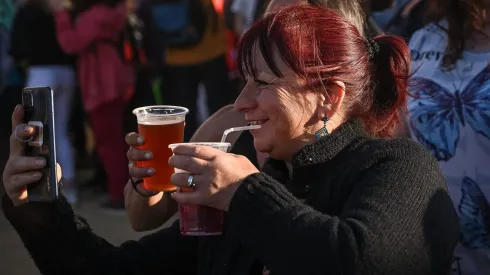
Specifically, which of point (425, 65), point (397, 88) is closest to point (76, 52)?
point (425, 65)

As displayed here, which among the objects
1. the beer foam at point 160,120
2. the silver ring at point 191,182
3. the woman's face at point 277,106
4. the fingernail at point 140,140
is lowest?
the fingernail at point 140,140

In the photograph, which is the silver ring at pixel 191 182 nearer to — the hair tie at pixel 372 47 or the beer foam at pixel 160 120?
the beer foam at pixel 160 120

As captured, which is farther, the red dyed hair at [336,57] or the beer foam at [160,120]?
the beer foam at [160,120]

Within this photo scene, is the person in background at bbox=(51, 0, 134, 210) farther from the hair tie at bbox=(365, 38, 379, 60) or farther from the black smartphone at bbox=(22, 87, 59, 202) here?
the hair tie at bbox=(365, 38, 379, 60)

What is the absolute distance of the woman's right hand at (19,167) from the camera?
6.90ft

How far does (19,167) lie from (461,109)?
1.50 m

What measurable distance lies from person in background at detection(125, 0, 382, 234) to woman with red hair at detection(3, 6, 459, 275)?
169 mm

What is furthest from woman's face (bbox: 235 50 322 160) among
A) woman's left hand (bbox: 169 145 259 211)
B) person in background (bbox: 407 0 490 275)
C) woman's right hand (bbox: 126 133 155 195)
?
person in background (bbox: 407 0 490 275)

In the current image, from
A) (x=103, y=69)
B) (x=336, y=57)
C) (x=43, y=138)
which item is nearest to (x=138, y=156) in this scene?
(x=43, y=138)

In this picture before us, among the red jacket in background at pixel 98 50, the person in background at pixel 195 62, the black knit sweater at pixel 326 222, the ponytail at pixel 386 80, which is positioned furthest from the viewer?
the person in background at pixel 195 62

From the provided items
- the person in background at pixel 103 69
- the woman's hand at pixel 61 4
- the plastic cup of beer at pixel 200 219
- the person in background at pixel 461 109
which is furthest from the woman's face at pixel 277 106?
the woman's hand at pixel 61 4

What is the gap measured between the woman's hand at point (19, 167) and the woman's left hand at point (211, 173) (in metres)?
0.51

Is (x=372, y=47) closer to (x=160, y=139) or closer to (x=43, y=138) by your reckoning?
(x=160, y=139)

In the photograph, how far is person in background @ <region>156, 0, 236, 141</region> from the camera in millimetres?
6375
